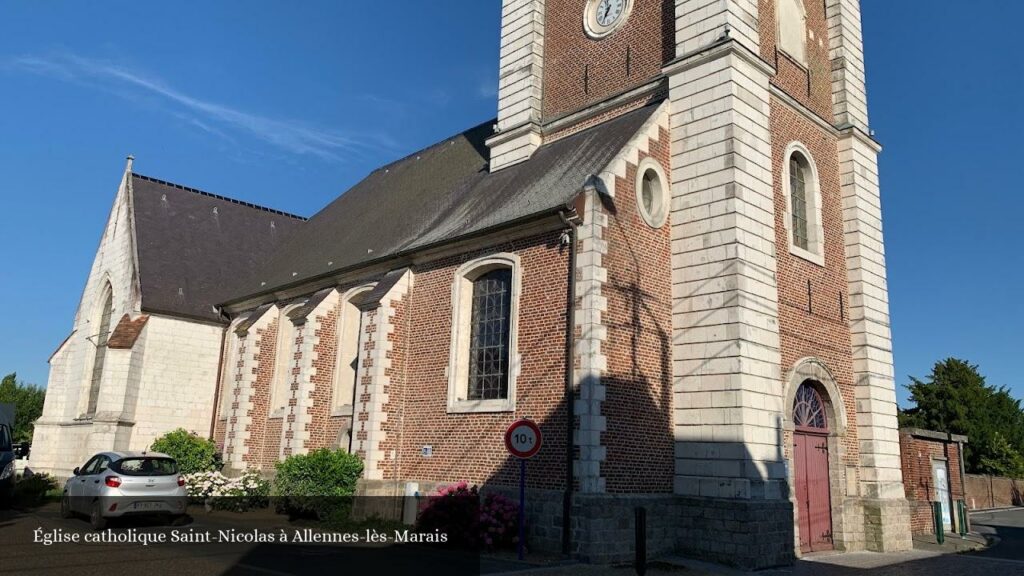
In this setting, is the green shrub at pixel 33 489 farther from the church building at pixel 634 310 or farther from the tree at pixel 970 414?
the tree at pixel 970 414

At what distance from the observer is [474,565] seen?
10.4 meters

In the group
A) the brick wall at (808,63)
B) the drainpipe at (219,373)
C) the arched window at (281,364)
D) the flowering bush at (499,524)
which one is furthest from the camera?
the drainpipe at (219,373)

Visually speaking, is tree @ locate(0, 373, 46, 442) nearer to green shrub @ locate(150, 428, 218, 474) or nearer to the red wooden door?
green shrub @ locate(150, 428, 218, 474)

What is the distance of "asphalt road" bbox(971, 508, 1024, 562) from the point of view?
14.9 metres

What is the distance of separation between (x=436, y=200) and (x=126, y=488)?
387 inches

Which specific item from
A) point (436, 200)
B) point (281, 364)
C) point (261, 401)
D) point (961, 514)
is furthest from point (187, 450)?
point (961, 514)

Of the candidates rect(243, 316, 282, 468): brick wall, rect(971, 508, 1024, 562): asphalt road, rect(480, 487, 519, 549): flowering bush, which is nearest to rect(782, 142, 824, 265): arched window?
rect(971, 508, 1024, 562): asphalt road

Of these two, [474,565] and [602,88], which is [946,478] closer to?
[602,88]

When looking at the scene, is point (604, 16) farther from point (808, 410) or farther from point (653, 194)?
point (808, 410)

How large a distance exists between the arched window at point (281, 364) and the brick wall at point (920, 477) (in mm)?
14902

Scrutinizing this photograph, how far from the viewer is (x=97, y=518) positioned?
12.5 meters

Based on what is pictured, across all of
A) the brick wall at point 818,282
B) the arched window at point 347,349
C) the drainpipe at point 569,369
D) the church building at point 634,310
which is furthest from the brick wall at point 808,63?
the arched window at point 347,349

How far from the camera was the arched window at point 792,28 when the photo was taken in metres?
16.0

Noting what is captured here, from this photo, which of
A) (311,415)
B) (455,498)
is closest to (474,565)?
(455,498)
